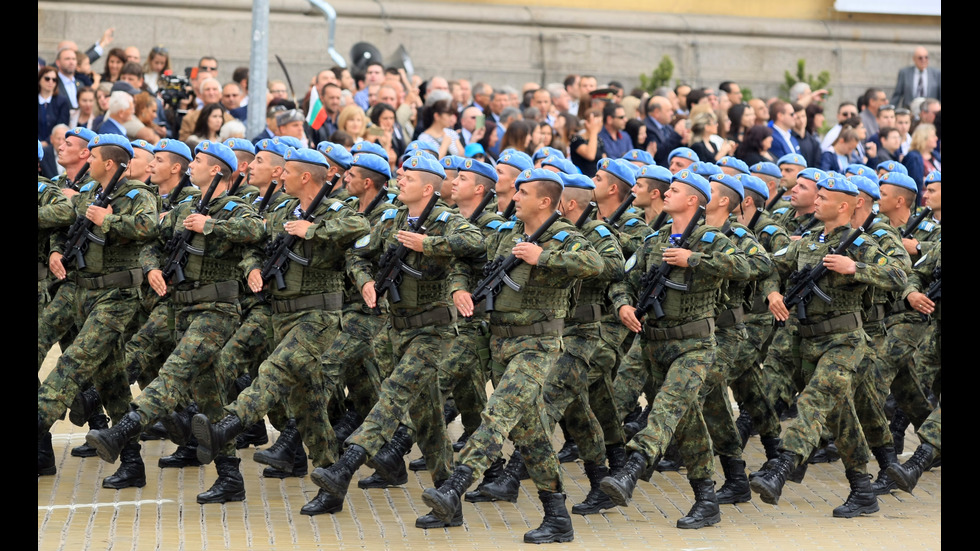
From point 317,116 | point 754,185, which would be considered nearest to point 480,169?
point 754,185

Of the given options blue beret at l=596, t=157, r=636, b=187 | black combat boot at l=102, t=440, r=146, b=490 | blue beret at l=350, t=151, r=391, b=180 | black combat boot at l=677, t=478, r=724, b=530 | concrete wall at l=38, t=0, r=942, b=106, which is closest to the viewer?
black combat boot at l=677, t=478, r=724, b=530

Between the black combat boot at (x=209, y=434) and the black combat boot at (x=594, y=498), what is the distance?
1884mm

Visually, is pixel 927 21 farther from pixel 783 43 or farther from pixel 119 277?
pixel 119 277

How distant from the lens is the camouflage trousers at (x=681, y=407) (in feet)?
25.1

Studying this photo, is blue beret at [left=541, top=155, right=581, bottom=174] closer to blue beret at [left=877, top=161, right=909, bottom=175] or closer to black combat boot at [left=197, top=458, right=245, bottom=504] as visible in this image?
black combat boot at [left=197, top=458, right=245, bottom=504]

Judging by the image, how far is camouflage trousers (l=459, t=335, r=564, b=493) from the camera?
725 centimetres

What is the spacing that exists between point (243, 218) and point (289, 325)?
67 centimetres

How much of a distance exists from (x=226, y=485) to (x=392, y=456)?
92 centimetres

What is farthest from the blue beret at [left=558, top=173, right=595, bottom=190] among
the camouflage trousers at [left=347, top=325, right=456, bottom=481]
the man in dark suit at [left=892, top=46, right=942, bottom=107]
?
the man in dark suit at [left=892, top=46, right=942, bottom=107]

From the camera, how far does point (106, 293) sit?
28.1 feet

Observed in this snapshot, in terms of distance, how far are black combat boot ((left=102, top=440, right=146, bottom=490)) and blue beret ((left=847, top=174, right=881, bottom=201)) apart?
4321 mm

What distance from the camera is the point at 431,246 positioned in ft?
25.5

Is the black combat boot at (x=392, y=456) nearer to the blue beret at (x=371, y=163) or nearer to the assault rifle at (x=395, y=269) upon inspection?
the assault rifle at (x=395, y=269)
